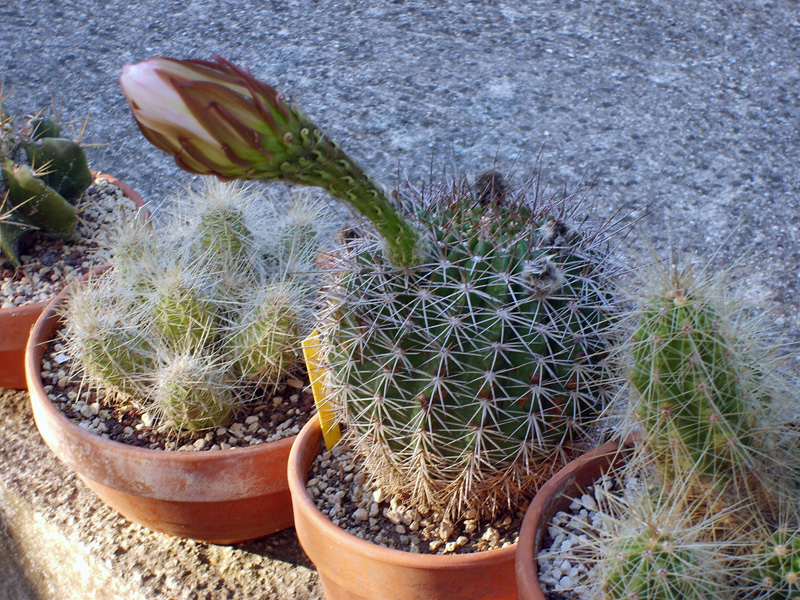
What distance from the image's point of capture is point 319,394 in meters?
1.09

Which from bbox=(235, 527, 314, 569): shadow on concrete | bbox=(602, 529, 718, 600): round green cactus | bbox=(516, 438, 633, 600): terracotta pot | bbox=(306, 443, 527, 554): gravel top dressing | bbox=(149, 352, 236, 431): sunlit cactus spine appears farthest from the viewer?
bbox=(235, 527, 314, 569): shadow on concrete

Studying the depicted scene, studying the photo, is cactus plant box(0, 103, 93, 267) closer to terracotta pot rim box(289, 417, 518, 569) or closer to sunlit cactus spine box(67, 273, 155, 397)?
sunlit cactus spine box(67, 273, 155, 397)

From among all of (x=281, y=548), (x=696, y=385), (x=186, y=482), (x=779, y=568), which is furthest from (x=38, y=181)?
(x=779, y=568)

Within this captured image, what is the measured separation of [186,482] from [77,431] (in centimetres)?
20

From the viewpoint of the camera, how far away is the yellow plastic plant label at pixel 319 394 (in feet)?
3.43

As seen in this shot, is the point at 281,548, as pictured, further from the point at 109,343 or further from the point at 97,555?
the point at 109,343

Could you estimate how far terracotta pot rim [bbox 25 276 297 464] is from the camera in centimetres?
112

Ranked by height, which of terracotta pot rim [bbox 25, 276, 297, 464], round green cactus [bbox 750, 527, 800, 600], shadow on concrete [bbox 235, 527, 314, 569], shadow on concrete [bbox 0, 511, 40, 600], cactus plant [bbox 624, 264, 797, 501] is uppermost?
cactus plant [bbox 624, 264, 797, 501]

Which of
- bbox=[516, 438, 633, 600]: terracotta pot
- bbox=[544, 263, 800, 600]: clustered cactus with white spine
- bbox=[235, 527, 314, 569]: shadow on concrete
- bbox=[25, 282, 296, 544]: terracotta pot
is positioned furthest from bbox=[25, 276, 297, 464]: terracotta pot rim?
bbox=[544, 263, 800, 600]: clustered cactus with white spine

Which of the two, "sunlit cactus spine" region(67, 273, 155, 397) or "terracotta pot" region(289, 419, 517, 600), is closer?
"terracotta pot" region(289, 419, 517, 600)

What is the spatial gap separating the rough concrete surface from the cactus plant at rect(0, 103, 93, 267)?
1.13 ft

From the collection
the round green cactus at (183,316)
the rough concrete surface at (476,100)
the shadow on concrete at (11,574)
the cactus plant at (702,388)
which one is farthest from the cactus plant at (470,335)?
the shadow on concrete at (11,574)

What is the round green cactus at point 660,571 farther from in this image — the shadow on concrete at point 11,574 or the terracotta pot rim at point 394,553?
the shadow on concrete at point 11,574

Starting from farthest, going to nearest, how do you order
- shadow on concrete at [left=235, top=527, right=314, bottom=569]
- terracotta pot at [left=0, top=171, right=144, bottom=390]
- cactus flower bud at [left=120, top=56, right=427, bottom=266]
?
1. terracotta pot at [left=0, top=171, right=144, bottom=390]
2. shadow on concrete at [left=235, top=527, right=314, bottom=569]
3. cactus flower bud at [left=120, top=56, right=427, bottom=266]
